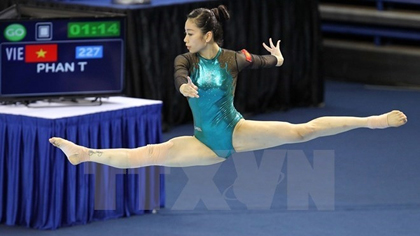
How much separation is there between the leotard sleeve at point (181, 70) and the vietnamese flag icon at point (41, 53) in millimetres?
2739

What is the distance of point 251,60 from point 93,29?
2712 mm

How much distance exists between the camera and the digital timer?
22.0 feet

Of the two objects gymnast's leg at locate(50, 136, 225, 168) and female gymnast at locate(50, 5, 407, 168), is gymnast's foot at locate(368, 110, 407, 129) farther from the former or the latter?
gymnast's leg at locate(50, 136, 225, 168)

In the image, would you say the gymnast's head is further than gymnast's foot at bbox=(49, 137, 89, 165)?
No

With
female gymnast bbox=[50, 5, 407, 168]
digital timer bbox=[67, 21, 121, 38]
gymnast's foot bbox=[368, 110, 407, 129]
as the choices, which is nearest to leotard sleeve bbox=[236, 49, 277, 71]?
female gymnast bbox=[50, 5, 407, 168]

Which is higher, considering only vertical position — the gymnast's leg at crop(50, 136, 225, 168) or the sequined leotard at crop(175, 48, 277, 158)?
the sequined leotard at crop(175, 48, 277, 158)

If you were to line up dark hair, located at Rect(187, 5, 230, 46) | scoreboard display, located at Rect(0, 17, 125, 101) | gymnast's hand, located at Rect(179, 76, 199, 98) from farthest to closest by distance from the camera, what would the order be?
scoreboard display, located at Rect(0, 17, 125, 101), dark hair, located at Rect(187, 5, 230, 46), gymnast's hand, located at Rect(179, 76, 199, 98)

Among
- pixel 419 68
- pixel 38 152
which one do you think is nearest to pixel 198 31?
pixel 38 152

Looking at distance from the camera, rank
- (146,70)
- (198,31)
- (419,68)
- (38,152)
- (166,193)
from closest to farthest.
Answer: (198,31), (38,152), (166,193), (146,70), (419,68)

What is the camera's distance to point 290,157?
8.44 m

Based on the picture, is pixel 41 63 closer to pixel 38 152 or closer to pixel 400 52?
pixel 38 152

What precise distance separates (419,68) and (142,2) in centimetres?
419

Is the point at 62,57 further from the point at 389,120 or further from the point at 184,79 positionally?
the point at 389,120

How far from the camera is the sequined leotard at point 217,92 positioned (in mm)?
4137
